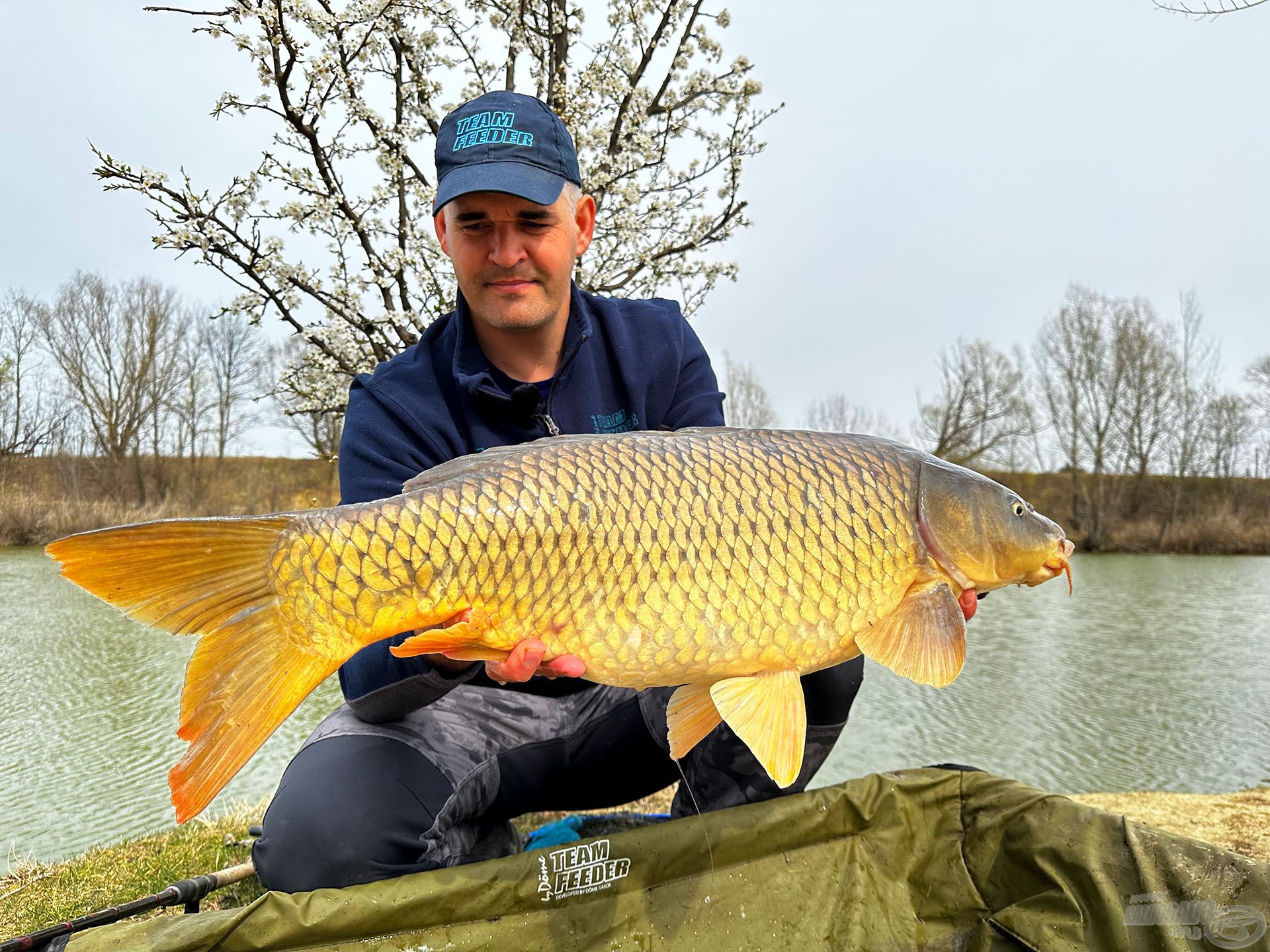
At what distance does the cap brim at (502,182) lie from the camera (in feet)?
4.71

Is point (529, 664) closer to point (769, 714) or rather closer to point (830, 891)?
point (769, 714)

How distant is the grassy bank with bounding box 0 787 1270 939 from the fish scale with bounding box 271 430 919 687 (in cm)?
74

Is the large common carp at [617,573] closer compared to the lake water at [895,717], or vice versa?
the large common carp at [617,573]

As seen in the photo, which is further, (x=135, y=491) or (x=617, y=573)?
(x=135, y=491)

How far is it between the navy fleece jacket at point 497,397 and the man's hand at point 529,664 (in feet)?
1.23

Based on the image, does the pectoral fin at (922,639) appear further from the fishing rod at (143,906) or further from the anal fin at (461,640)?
the fishing rod at (143,906)

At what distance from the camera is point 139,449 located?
13.6 metres

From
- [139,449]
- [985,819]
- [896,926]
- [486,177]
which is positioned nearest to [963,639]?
[985,819]

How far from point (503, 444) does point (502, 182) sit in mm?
486

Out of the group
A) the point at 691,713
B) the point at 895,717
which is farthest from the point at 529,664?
the point at 895,717

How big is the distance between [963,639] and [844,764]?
207 cm

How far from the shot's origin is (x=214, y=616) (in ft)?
2.95

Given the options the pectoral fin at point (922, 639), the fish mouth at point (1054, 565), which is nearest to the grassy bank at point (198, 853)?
the fish mouth at point (1054, 565)

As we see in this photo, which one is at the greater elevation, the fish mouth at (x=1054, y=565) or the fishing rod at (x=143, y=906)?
the fish mouth at (x=1054, y=565)
